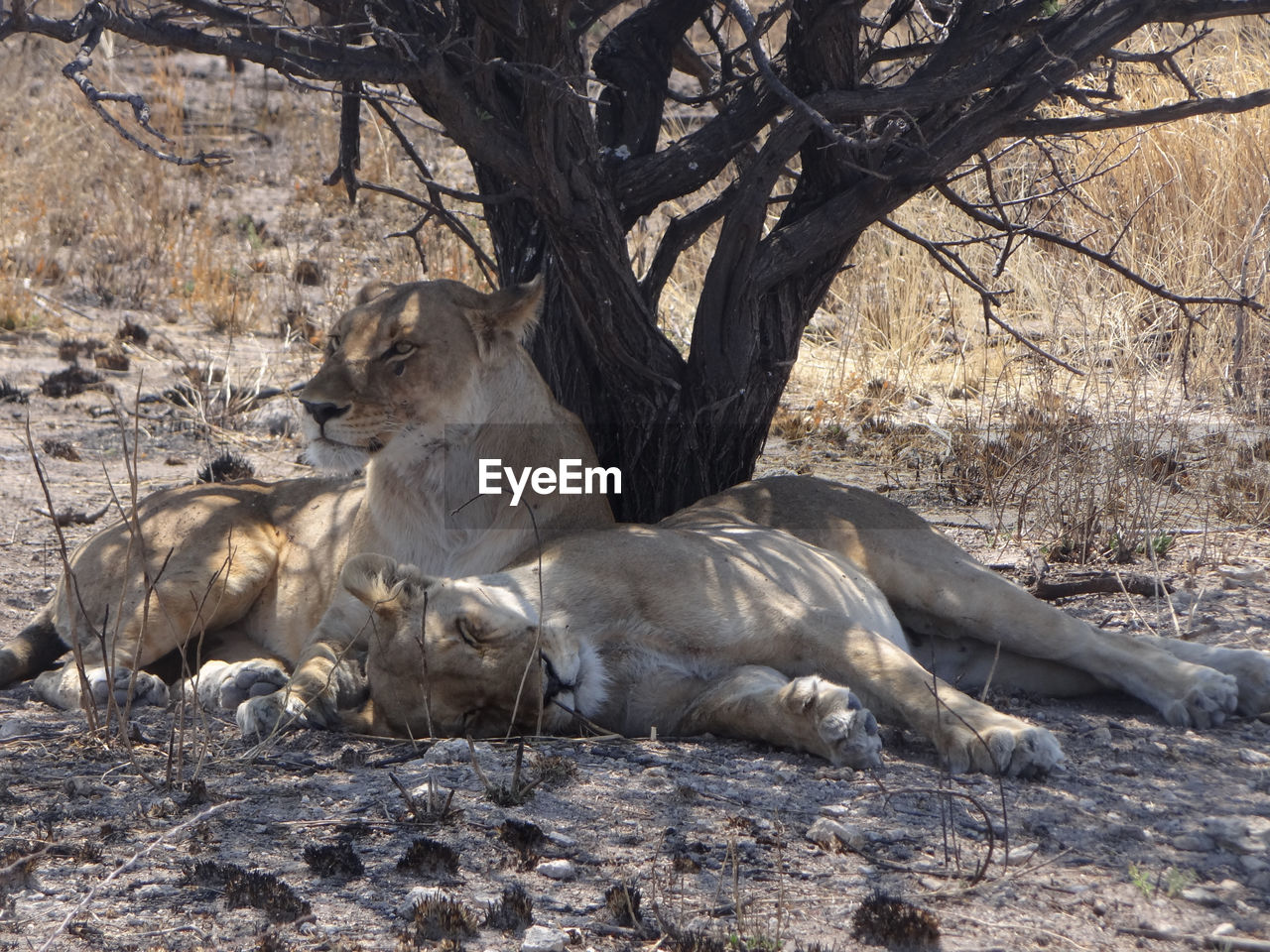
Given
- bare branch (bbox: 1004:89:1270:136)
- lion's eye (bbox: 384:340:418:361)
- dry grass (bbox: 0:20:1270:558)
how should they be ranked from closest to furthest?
1. lion's eye (bbox: 384:340:418:361)
2. bare branch (bbox: 1004:89:1270:136)
3. dry grass (bbox: 0:20:1270:558)

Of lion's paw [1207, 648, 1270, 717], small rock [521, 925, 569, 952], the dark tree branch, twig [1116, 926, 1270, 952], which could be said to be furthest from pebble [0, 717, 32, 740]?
lion's paw [1207, 648, 1270, 717]

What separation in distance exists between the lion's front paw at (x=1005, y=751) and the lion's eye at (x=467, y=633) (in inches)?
50.2

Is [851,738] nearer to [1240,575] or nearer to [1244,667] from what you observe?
[1244,667]

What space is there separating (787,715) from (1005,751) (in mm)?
562

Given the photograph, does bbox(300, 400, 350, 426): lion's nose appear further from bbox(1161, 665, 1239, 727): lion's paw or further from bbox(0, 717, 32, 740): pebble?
bbox(1161, 665, 1239, 727): lion's paw

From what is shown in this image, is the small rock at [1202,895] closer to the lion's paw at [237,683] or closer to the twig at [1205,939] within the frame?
the twig at [1205,939]

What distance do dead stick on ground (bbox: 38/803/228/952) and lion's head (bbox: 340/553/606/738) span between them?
66 centimetres

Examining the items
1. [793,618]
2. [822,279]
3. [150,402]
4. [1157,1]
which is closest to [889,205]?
[822,279]

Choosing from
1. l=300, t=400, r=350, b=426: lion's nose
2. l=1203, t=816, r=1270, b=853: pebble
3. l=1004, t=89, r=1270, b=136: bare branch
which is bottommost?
l=1203, t=816, r=1270, b=853: pebble

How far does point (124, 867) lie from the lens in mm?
2725

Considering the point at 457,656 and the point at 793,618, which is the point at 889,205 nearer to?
the point at 793,618

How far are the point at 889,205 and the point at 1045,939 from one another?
3.24 meters

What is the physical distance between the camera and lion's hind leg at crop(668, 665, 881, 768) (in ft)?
11.8

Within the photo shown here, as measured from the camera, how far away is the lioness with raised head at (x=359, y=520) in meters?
4.53
